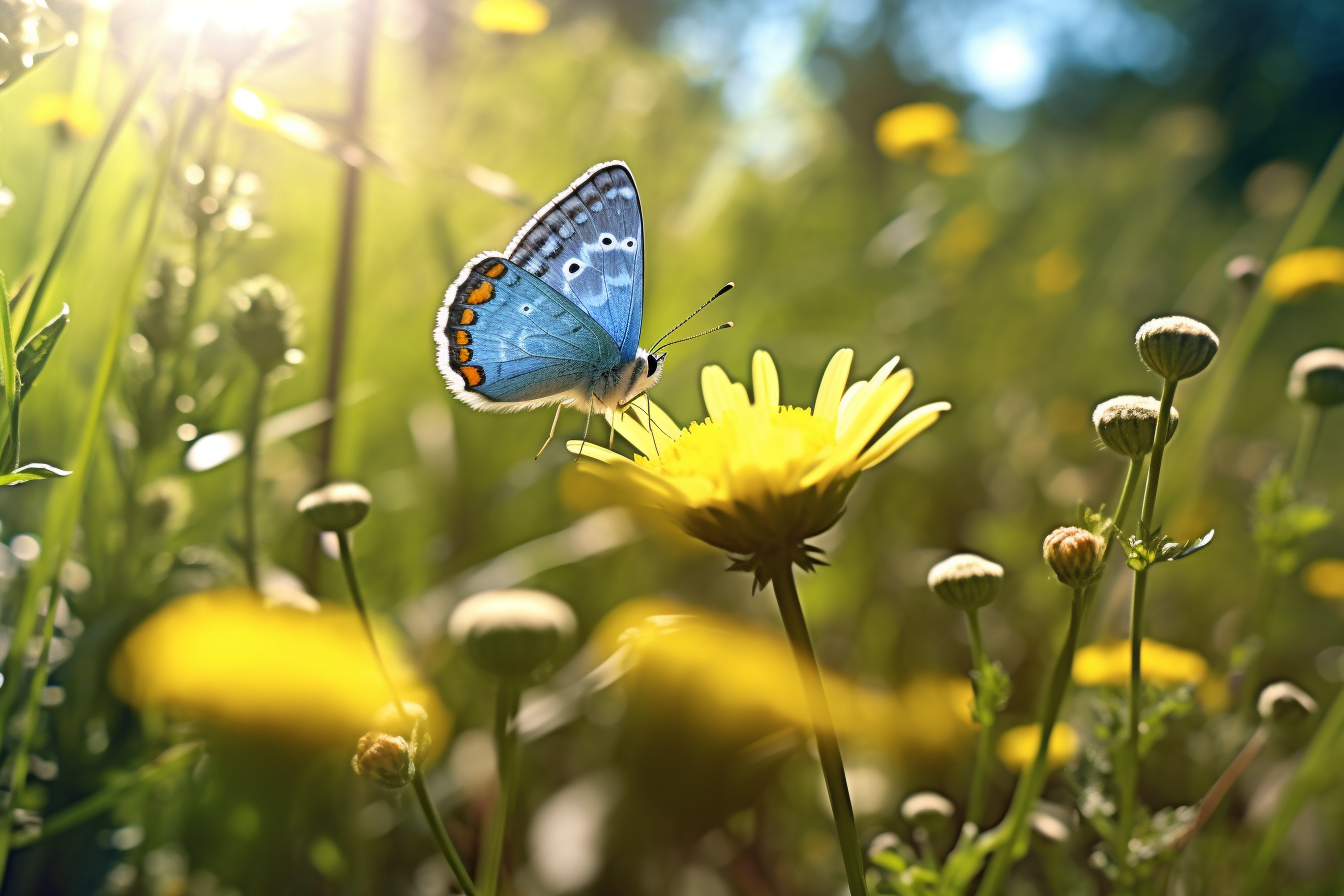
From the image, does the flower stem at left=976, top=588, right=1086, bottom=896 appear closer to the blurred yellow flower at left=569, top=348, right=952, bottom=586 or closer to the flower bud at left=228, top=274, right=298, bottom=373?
the blurred yellow flower at left=569, top=348, right=952, bottom=586

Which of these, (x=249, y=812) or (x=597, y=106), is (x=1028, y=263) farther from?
(x=249, y=812)

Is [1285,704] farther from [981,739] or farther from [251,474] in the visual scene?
[251,474]

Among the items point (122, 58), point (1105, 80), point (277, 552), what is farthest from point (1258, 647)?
point (1105, 80)

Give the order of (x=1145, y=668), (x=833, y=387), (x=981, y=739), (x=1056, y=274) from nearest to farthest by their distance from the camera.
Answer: (x=981, y=739)
(x=833, y=387)
(x=1145, y=668)
(x=1056, y=274)

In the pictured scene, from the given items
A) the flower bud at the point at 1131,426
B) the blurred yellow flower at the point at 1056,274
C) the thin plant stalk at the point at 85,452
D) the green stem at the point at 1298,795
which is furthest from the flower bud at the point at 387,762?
the blurred yellow flower at the point at 1056,274

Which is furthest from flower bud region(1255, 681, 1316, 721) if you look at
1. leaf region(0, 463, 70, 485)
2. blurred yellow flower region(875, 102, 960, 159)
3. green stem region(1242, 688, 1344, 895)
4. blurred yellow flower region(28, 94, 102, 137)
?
blurred yellow flower region(875, 102, 960, 159)

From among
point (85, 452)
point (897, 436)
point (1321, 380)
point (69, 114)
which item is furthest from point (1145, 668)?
point (69, 114)
